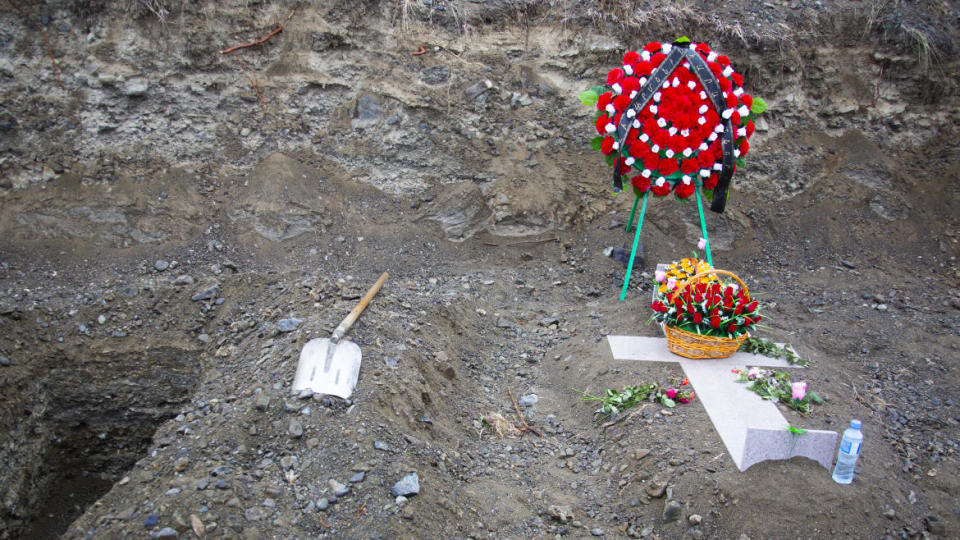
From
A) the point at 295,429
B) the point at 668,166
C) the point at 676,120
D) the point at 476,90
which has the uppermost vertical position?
the point at 676,120

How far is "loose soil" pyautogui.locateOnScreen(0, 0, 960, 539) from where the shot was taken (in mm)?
3184

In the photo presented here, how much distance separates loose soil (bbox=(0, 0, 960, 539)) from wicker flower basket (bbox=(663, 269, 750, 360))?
0.73 ft

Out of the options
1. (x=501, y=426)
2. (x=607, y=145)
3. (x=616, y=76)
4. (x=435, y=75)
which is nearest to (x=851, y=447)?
(x=501, y=426)

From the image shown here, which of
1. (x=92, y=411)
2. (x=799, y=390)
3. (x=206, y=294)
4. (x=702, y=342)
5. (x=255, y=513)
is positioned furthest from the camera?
(x=206, y=294)

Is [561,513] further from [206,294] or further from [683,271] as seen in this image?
[206,294]

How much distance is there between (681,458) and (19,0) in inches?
255

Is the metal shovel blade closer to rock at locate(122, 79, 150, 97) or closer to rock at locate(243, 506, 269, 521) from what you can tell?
rock at locate(243, 506, 269, 521)

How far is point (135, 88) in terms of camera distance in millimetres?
5570

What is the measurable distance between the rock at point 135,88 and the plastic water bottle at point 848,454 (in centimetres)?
592

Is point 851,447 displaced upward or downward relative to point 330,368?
upward

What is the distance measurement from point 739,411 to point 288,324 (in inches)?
113

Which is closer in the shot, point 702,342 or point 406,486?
point 406,486

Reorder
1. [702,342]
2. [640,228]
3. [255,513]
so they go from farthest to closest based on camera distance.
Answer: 1. [640,228]
2. [702,342]
3. [255,513]

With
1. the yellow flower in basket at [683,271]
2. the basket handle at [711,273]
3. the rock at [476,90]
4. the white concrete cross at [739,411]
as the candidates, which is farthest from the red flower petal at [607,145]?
the rock at [476,90]
